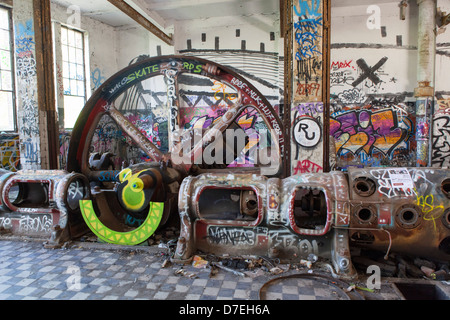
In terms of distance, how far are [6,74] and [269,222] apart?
31.9 feet

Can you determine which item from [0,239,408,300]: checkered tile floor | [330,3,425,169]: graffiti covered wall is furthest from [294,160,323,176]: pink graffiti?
[330,3,425,169]: graffiti covered wall

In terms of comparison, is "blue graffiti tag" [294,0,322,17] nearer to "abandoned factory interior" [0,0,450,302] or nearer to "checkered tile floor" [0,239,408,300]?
"abandoned factory interior" [0,0,450,302]

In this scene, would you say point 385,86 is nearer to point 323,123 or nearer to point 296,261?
point 323,123

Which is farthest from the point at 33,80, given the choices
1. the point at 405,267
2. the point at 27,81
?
the point at 405,267

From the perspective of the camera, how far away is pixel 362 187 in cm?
366

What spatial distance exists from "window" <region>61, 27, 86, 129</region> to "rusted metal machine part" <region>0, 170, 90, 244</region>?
22.8ft

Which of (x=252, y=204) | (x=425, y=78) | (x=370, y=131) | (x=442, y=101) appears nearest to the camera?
(x=252, y=204)

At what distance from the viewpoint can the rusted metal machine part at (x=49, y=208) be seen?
4.48 meters

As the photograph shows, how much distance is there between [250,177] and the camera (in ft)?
12.8

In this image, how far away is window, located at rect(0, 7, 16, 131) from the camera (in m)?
9.09

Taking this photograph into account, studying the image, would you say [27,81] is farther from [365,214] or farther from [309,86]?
[365,214]

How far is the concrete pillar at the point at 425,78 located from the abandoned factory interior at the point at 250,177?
0.05 m

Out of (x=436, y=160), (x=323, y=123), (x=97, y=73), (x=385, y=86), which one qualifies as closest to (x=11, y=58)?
(x=97, y=73)

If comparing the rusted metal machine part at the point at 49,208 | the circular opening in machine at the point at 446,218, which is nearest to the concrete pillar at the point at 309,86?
the circular opening in machine at the point at 446,218
